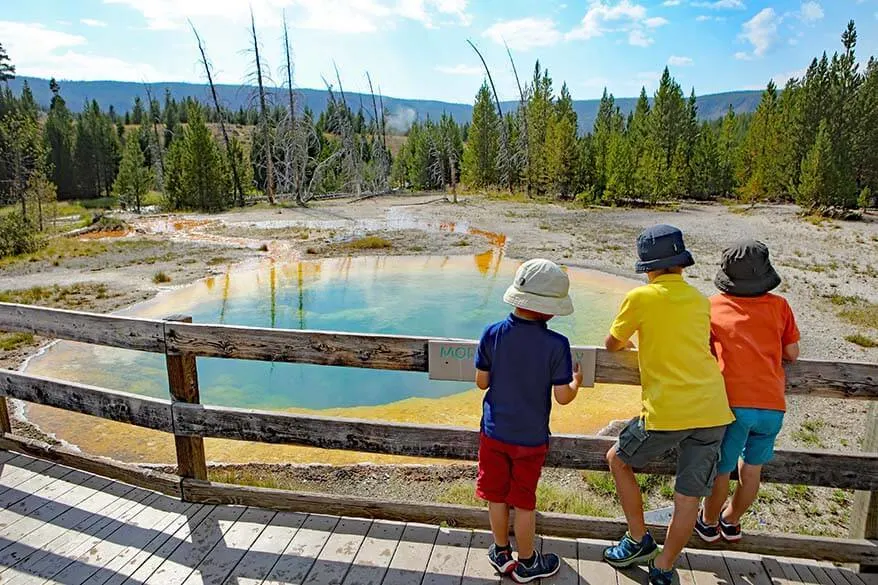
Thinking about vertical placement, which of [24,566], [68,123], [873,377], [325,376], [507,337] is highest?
[68,123]

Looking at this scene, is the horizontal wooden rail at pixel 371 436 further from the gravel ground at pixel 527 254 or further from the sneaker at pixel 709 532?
the gravel ground at pixel 527 254

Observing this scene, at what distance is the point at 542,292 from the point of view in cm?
249

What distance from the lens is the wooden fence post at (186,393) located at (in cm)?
326

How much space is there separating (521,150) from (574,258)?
32.2m

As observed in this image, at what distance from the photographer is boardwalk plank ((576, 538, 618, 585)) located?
268 cm

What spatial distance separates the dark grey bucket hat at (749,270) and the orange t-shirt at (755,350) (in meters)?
0.06

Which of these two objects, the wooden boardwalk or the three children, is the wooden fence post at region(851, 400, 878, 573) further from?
the three children

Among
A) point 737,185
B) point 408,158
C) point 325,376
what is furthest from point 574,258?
point 408,158

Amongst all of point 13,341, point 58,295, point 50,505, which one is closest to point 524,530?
point 50,505

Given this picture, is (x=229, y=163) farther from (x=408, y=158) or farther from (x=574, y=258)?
(x=574, y=258)

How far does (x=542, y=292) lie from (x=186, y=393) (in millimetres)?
2151

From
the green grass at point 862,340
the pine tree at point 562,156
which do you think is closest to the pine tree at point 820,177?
the pine tree at point 562,156

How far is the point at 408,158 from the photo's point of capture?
6931 cm

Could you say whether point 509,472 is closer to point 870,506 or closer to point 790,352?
point 790,352
